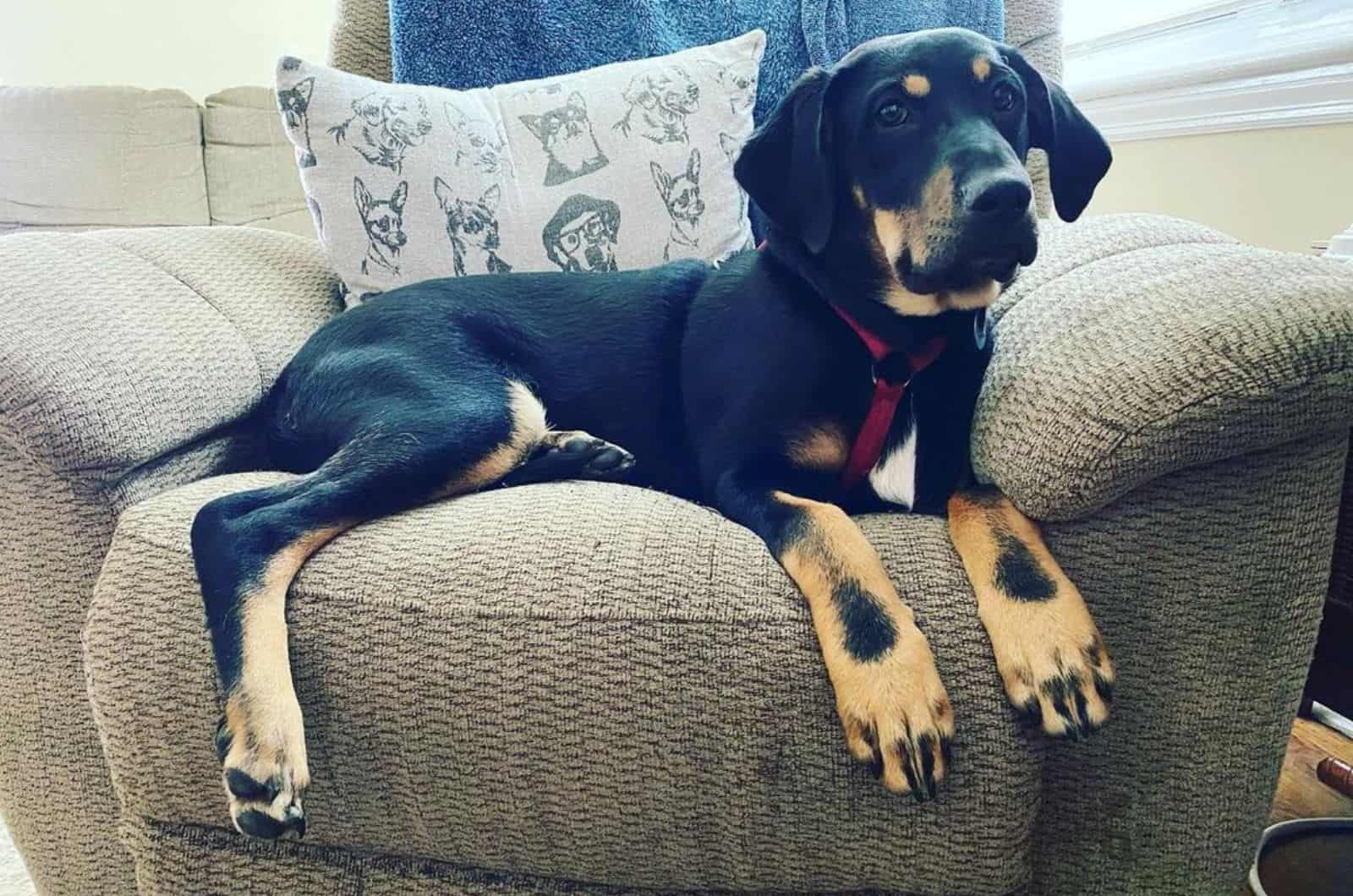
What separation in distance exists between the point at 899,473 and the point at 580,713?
0.54 meters

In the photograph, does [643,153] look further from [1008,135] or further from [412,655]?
[412,655]

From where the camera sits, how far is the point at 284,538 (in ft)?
3.39

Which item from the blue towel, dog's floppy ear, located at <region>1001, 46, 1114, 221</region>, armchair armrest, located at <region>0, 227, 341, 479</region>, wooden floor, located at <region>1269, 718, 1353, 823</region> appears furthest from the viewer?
the blue towel

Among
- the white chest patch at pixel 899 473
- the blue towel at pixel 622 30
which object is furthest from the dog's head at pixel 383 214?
the white chest patch at pixel 899 473

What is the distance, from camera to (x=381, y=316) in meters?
1.39

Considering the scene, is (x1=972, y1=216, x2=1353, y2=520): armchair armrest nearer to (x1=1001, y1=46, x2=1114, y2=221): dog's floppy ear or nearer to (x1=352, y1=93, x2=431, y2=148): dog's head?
(x1=1001, y1=46, x2=1114, y2=221): dog's floppy ear

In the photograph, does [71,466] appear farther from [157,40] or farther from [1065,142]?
[157,40]

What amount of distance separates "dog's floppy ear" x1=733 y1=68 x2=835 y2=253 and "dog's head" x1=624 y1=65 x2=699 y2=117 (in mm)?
457

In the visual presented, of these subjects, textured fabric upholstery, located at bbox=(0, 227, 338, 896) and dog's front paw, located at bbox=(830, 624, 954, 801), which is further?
textured fabric upholstery, located at bbox=(0, 227, 338, 896)

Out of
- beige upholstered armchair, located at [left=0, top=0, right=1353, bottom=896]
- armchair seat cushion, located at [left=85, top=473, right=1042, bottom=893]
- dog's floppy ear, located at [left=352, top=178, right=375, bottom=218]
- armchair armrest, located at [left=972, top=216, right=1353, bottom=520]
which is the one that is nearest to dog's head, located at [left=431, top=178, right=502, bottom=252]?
dog's floppy ear, located at [left=352, top=178, right=375, bottom=218]

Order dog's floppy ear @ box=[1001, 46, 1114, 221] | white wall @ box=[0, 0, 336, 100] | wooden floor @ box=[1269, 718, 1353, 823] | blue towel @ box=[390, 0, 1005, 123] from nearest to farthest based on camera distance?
dog's floppy ear @ box=[1001, 46, 1114, 221]
wooden floor @ box=[1269, 718, 1353, 823]
blue towel @ box=[390, 0, 1005, 123]
white wall @ box=[0, 0, 336, 100]

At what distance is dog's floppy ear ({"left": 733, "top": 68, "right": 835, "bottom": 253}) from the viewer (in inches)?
48.6

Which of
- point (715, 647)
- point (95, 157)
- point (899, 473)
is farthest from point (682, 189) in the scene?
point (95, 157)

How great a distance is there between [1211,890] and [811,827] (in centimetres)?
43
